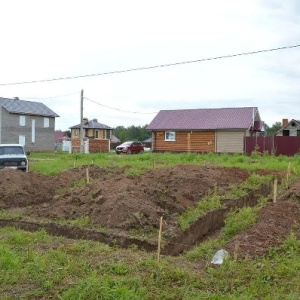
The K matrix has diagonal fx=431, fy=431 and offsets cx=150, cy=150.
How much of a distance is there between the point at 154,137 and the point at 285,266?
3526cm

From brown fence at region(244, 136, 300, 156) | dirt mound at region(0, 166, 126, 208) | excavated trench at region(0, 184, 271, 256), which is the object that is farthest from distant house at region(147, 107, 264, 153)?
excavated trench at region(0, 184, 271, 256)

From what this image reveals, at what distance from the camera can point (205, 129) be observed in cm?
3875

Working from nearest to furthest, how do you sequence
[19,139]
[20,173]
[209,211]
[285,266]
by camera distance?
[285,266], [209,211], [20,173], [19,139]

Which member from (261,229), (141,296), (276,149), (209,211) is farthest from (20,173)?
(276,149)

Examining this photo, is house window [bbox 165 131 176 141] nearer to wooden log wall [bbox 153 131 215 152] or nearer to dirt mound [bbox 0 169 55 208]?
wooden log wall [bbox 153 131 215 152]

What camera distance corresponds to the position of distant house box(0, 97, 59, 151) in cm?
4488

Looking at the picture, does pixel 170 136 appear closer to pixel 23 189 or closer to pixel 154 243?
pixel 23 189

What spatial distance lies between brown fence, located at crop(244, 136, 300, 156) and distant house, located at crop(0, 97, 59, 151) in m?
25.3

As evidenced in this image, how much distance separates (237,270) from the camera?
6.38 metres

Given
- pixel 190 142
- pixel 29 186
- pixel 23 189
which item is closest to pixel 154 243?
pixel 23 189

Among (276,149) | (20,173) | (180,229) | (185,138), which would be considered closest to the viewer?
(180,229)

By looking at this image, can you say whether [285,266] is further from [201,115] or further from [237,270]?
[201,115]

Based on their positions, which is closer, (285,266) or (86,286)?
(86,286)

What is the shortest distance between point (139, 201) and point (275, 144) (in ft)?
77.8
